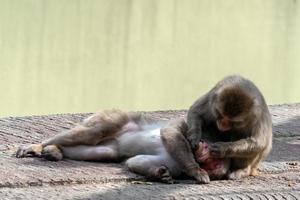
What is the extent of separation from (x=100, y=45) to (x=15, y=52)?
2.90ft

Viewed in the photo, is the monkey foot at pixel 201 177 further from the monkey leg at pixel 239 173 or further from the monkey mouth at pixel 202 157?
the monkey leg at pixel 239 173

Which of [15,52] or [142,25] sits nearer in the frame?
[15,52]

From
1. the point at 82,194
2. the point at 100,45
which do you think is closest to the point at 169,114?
the point at 100,45

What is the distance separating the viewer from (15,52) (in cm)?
819

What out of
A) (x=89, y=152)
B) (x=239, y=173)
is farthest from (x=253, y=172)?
(x=89, y=152)

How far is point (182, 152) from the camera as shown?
4879 millimetres

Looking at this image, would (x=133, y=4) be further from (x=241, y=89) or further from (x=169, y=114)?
(x=241, y=89)

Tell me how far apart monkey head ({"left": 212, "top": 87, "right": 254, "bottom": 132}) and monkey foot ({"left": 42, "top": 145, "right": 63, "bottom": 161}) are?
1.05 m

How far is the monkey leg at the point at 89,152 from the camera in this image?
17.5ft

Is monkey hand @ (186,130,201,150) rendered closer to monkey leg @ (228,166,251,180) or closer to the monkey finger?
the monkey finger

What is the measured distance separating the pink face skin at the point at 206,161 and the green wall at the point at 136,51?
12.0ft

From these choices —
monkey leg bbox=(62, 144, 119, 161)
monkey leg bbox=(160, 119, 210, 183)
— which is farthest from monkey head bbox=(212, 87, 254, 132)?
monkey leg bbox=(62, 144, 119, 161)

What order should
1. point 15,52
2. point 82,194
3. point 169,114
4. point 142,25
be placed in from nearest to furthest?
point 82,194 → point 169,114 → point 15,52 → point 142,25

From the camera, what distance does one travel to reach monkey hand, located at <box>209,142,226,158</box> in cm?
483
